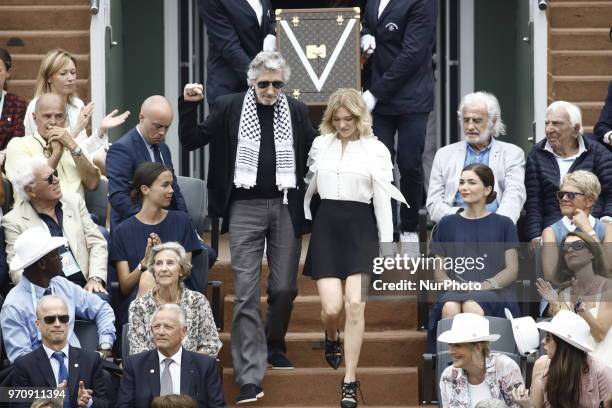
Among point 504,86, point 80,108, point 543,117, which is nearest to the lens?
point 80,108

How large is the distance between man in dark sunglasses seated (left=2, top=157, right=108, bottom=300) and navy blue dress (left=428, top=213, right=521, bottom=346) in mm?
2124

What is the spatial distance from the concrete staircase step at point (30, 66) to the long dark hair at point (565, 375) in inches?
236

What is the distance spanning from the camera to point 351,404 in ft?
39.5

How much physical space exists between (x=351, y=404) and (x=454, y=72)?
20.4ft

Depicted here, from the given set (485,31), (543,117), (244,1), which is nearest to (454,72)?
(485,31)

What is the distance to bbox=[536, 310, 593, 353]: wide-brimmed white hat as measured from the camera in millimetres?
11312

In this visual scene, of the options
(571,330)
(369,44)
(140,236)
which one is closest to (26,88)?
(369,44)

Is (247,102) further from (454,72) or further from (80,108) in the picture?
(454,72)

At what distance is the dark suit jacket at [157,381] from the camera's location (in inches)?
456

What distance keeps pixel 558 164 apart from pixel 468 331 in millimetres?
2489

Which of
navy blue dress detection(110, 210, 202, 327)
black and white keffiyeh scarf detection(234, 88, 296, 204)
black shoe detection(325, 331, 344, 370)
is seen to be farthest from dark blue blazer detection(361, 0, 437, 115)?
black shoe detection(325, 331, 344, 370)

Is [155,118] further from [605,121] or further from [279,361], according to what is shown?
[605,121]

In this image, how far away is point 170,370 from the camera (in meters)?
11.7

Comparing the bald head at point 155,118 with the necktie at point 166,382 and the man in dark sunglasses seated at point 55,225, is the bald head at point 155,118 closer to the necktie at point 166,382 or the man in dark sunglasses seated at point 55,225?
the man in dark sunglasses seated at point 55,225
